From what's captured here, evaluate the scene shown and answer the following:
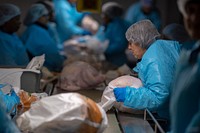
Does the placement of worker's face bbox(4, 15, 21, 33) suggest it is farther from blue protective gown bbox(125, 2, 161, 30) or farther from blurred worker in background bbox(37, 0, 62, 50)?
A: blue protective gown bbox(125, 2, 161, 30)

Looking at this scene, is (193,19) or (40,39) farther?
(40,39)

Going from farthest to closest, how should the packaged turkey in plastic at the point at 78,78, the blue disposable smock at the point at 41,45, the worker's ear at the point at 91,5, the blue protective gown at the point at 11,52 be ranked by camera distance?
the blue disposable smock at the point at 41,45, the worker's ear at the point at 91,5, the blue protective gown at the point at 11,52, the packaged turkey in plastic at the point at 78,78

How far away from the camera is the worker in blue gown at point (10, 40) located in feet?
12.4

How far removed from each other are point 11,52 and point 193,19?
2.68m

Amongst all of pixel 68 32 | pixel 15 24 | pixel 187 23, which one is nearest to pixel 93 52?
pixel 68 32

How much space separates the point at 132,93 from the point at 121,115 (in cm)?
37

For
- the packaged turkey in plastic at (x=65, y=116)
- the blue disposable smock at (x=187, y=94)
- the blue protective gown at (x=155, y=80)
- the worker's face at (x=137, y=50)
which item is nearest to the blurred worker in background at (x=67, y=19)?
the worker's face at (x=137, y=50)

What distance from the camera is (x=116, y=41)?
509cm

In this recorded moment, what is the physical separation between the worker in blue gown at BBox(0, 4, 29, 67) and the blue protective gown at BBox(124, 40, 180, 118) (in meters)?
1.76

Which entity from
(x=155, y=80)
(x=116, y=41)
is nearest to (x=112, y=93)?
(x=155, y=80)

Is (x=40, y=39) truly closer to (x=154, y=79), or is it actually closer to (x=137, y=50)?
(x=137, y=50)

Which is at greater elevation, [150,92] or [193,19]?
[193,19]

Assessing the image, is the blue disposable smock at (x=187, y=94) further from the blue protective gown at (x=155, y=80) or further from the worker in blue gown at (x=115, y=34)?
the worker in blue gown at (x=115, y=34)

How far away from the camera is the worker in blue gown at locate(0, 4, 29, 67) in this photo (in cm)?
379
